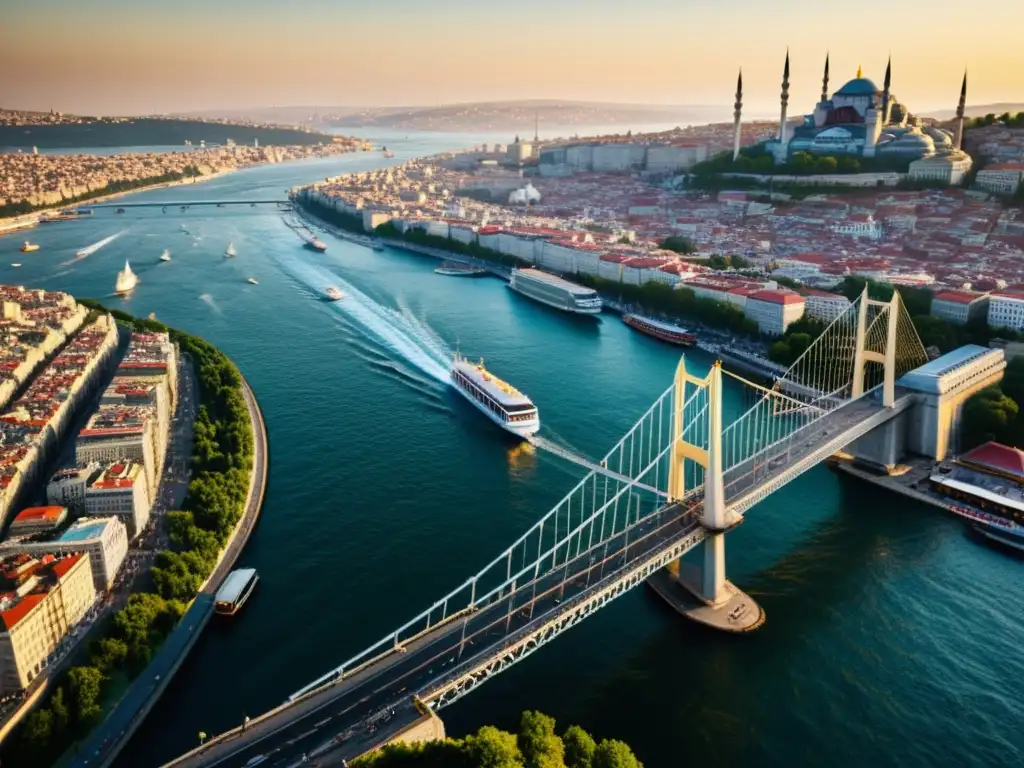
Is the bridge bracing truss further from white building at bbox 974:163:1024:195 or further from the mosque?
the mosque

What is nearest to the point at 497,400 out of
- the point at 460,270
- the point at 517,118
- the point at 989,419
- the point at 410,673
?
the point at 410,673

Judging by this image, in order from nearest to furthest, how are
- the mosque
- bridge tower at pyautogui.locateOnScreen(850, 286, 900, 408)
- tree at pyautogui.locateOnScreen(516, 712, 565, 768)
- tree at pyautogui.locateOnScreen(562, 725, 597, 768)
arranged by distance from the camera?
tree at pyautogui.locateOnScreen(516, 712, 565, 768)
tree at pyautogui.locateOnScreen(562, 725, 597, 768)
bridge tower at pyautogui.locateOnScreen(850, 286, 900, 408)
the mosque

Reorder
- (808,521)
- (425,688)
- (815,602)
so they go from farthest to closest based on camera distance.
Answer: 1. (808,521)
2. (815,602)
3. (425,688)

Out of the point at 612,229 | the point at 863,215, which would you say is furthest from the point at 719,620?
the point at 612,229

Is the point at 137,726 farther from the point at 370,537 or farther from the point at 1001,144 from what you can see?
the point at 1001,144

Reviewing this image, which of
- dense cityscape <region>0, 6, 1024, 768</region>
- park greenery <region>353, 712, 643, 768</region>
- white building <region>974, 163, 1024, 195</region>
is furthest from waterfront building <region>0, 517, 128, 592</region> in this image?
white building <region>974, 163, 1024, 195</region>

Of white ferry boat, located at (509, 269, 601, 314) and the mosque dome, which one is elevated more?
the mosque dome

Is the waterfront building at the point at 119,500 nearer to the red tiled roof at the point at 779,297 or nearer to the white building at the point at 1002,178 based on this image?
the red tiled roof at the point at 779,297
